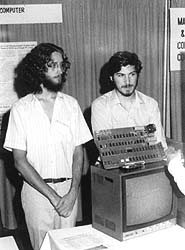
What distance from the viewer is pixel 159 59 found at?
13.6 feet

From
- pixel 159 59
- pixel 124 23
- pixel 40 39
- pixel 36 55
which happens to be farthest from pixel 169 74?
pixel 36 55

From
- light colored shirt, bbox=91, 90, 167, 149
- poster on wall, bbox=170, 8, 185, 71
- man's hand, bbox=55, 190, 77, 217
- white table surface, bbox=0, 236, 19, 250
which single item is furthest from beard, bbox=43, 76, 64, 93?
poster on wall, bbox=170, 8, 185, 71

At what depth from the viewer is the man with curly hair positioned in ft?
8.17

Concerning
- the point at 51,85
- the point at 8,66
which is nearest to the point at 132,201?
the point at 51,85

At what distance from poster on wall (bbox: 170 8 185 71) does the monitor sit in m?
2.47

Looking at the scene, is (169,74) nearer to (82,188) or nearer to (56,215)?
(82,188)

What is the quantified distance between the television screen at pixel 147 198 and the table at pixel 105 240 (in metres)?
0.07

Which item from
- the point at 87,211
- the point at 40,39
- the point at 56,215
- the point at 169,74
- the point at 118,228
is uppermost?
the point at 40,39

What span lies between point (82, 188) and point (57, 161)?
1.40 meters

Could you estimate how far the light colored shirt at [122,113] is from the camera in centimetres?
288

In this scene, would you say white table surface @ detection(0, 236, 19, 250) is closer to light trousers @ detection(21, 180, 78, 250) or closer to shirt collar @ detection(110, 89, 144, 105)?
light trousers @ detection(21, 180, 78, 250)

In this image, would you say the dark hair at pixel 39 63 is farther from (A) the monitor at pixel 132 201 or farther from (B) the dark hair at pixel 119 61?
(A) the monitor at pixel 132 201

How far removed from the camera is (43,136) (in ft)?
8.29

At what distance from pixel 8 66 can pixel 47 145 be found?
1358 millimetres
